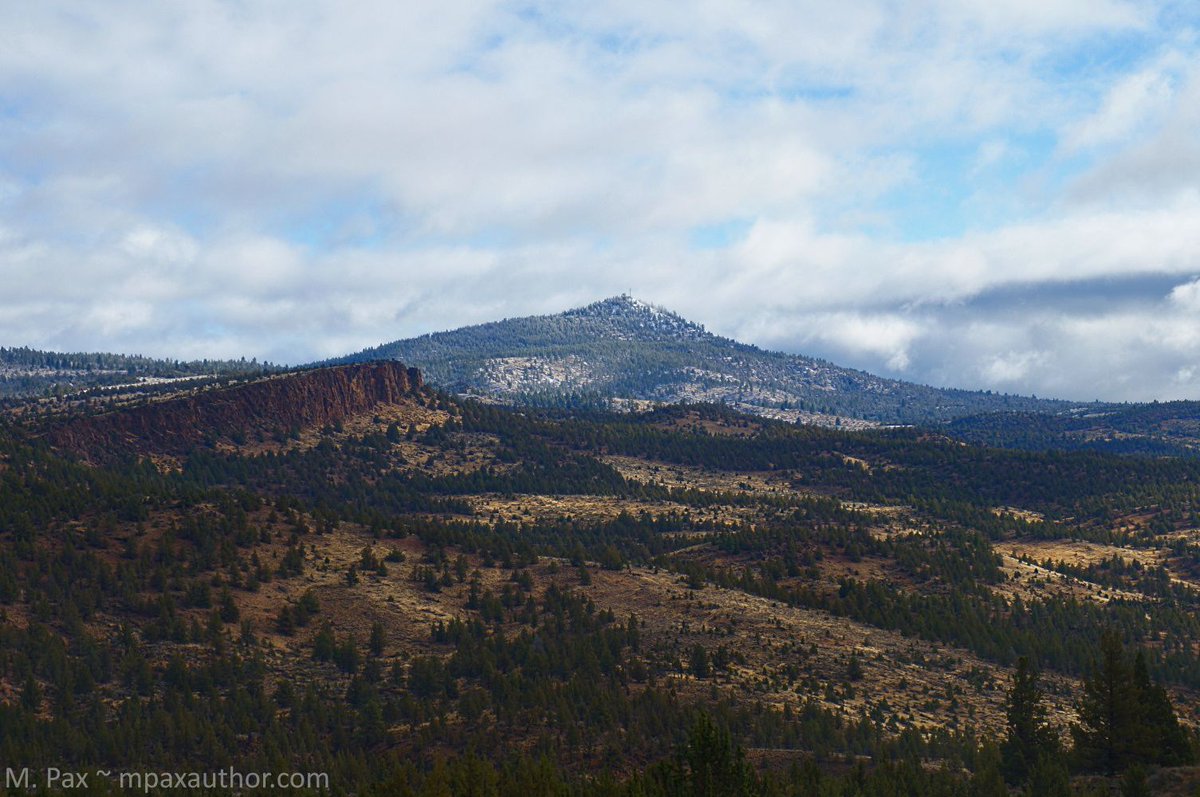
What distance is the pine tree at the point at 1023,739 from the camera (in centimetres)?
9006

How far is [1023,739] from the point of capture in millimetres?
91875

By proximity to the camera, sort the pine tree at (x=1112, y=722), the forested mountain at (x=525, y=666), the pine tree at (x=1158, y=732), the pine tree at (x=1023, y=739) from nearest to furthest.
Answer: the pine tree at (x=1158, y=732) < the pine tree at (x=1112, y=722) < the forested mountain at (x=525, y=666) < the pine tree at (x=1023, y=739)

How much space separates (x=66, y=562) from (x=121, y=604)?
11799 millimetres

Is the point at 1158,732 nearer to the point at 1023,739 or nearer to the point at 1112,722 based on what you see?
the point at 1112,722

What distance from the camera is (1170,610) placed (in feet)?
629

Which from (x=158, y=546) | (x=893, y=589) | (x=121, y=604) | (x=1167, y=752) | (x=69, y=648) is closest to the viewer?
(x=1167, y=752)

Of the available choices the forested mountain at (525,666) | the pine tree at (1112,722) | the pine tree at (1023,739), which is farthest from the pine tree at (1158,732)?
the pine tree at (1023,739)

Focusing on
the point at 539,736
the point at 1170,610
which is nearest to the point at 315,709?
the point at 539,736

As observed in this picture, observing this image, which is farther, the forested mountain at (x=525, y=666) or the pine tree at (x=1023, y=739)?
the pine tree at (x=1023, y=739)

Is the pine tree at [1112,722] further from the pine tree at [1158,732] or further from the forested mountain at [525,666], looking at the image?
the pine tree at [1158,732]

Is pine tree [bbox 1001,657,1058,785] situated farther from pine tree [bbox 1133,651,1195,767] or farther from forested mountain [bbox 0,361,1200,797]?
pine tree [bbox 1133,651,1195,767]

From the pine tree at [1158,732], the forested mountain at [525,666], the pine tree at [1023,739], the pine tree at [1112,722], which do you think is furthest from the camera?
the pine tree at [1023,739]

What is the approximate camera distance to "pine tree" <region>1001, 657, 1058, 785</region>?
90062 mm

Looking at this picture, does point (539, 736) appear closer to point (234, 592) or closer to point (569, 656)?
point (569, 656)
